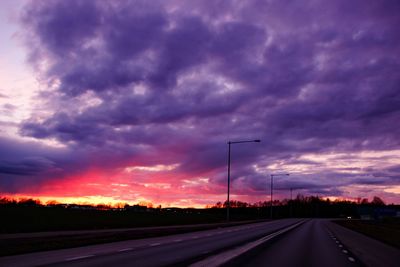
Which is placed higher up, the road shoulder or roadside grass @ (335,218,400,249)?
roadside grass @ (335,218,400,249)

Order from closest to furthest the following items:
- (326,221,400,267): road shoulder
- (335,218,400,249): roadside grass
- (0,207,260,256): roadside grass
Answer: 1. (326,221,400,267): road shoulder
2. (0,207,260,256): roadside grass
3. (335,218,400,249): roadside grass

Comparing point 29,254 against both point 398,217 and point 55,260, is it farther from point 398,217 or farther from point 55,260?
point 398,217

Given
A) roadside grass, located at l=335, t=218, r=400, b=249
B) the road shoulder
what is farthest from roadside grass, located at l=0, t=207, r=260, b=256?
roadside grass, located at l=335, t=218, r=400, b=249

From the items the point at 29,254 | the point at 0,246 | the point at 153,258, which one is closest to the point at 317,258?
the point at 153,258

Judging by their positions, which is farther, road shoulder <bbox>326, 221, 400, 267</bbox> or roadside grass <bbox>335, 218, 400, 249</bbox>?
roadside grass <bbox>335, 218, 400, 249</bbox>

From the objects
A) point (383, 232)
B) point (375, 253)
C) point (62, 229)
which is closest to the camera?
point (375, 253)

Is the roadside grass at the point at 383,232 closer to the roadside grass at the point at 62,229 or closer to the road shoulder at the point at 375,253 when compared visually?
the road shoulder at the point at 375,253

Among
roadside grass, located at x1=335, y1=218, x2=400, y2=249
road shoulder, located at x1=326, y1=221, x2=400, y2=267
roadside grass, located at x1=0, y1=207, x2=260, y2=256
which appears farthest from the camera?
roadside grass, located at x1=335, y1=218, x2=400, y2=249

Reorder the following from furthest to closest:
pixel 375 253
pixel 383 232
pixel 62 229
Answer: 1. pixel 383 232
2. pixel 62 229
3. pixel 375 253

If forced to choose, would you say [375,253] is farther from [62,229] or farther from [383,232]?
[383,232]

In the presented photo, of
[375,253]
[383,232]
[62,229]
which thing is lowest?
[375,253]

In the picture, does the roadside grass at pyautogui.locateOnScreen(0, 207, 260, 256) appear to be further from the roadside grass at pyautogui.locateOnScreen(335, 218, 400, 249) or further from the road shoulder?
the roadside grass at pyautogui.locateOnScreen(335, 218, 400, 249)

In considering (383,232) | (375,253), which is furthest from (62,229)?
(383,232)

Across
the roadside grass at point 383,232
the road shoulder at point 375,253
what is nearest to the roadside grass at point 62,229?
the road shoulder at point 375,253
